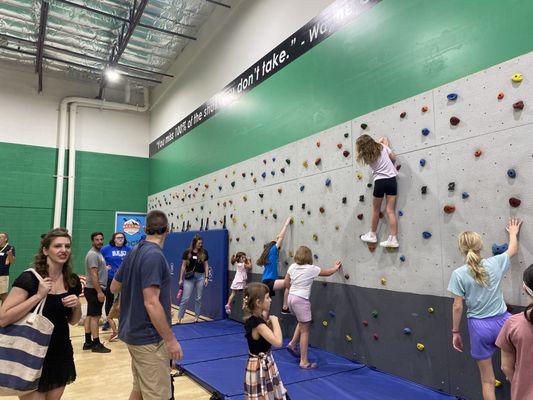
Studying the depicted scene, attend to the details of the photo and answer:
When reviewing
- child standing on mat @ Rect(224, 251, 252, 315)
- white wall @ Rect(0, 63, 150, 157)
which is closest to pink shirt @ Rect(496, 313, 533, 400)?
child standing on mat @ Rect(224, 251, 252, 315)

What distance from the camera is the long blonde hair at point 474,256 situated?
2.70 meters

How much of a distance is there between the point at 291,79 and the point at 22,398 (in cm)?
487

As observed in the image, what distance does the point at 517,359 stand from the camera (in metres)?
1.60

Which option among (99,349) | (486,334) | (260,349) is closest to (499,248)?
(486,334)

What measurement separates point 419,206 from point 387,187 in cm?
36

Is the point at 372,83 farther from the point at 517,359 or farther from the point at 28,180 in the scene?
the point at 28,180

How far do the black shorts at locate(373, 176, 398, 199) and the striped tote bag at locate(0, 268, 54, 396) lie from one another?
10.1ft

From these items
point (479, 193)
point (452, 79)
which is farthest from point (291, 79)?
point (479, 193)

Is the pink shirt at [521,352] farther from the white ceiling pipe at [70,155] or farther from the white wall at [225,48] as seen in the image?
the white ceiling pipe at [70,155]

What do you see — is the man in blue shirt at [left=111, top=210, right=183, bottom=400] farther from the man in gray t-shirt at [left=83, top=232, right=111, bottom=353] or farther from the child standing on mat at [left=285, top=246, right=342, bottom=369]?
the man in gray t-shirt at [left=83, top=232, right=111, bottom=353]

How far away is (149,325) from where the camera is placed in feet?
7.09

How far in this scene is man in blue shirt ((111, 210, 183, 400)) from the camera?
211 cm

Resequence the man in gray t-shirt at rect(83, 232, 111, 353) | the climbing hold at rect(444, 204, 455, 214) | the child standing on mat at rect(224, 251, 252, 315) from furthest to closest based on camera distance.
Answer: the child standing on mat at rect(224, 251, 252, 315), the man in gray t-shirt at rect(83, 232, 111, 353), the climbing hold at rect(444, 204, 455, 214)

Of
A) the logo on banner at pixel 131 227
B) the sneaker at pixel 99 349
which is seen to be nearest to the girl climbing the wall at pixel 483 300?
the sneaker at pixel 99 349
